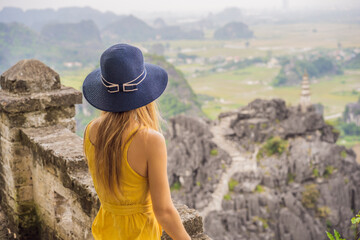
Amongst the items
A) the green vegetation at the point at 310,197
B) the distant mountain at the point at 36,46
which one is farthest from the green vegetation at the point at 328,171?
the distant mountain at the point at 36,46

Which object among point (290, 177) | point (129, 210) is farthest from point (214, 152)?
point (129, 210)

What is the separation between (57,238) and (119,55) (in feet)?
5.90

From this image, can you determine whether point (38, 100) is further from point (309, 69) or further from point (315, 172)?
point (309, 69)

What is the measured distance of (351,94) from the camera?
64.6 meters

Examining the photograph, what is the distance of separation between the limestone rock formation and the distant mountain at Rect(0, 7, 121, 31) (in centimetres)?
5334

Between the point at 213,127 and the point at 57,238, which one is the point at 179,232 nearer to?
the point at 57,238

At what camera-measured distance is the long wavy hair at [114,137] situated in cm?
163

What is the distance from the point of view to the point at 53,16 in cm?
9325

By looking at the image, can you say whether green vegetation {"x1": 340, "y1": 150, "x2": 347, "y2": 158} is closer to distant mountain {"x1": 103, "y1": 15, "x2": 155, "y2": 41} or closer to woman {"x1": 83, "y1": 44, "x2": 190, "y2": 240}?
woman {"x1": 83, "y1": 44, "x2": 190, "y2": 240}

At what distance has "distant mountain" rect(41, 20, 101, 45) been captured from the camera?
68519mm

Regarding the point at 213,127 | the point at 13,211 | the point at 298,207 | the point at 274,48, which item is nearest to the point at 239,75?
the point at 274,48

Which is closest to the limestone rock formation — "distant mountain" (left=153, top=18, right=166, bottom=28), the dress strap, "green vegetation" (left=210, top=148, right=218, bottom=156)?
"green vegetation" (left=210, top=148, right=218, bottom=156)

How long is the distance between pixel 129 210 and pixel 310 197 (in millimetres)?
20987

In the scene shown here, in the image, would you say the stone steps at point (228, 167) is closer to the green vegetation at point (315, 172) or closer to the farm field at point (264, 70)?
the green vegetation at point (315, 172)
